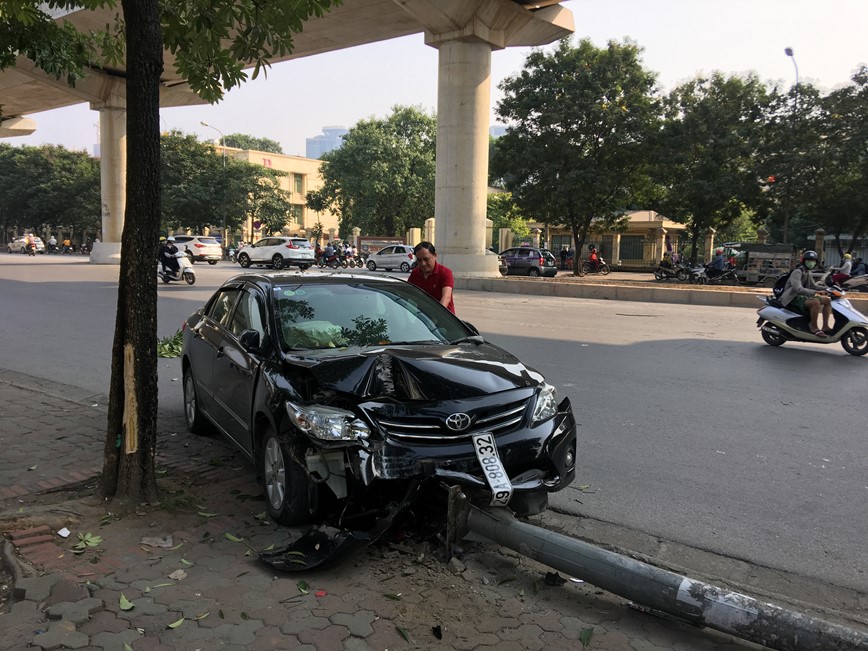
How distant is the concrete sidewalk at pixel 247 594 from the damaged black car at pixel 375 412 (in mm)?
368

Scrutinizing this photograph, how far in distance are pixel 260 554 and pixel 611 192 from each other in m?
28.7

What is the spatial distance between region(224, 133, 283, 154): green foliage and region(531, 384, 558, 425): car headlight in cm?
9315

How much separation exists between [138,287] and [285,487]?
4.86 ft

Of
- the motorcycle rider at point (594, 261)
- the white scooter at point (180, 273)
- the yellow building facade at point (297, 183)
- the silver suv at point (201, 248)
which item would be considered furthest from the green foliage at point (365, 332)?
the yellow building facade at point (297, 183)

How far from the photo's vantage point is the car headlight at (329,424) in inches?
130

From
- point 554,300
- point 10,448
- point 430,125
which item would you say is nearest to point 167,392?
point 10,448

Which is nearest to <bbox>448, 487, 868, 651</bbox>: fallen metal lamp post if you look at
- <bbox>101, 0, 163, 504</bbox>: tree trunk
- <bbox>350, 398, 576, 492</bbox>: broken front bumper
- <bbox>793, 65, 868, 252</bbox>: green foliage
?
<bbox>350, 398, 576, 492</bbox>: broken front bumper

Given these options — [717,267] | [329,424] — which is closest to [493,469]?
[329,424]

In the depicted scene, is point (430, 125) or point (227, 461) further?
point (430, 125)

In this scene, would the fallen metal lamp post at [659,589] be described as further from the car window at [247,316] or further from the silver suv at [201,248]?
the silver suv at [201,248]

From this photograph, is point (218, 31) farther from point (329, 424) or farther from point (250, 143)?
point (250, 143)

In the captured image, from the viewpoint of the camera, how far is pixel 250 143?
10388 centimetres

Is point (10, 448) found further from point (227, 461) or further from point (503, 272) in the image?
point (503, 272)

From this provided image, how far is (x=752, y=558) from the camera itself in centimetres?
357
